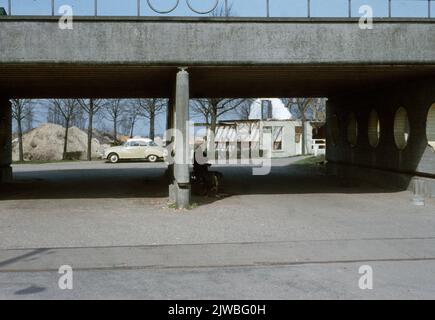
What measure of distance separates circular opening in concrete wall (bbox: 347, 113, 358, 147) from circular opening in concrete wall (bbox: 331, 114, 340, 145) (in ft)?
4.48

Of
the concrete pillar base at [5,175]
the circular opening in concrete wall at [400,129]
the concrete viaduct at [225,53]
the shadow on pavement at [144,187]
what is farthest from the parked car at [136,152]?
the circular opening in concrete wall at [400,129]

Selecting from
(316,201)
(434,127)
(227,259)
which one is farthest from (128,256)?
(434,127)

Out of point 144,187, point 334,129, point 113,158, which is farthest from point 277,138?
point 144,187

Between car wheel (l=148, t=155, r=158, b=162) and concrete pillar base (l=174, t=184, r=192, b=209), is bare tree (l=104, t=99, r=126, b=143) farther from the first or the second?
concrete pillar base (l=174, t=184, r=192, b=209)

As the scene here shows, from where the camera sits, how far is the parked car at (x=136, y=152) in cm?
3812

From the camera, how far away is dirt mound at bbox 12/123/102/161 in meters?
44.9

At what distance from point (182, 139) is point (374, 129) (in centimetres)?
927

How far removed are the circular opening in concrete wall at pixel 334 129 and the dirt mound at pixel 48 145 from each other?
26379 mm

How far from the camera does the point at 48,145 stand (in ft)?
149

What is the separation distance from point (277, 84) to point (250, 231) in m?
8.83

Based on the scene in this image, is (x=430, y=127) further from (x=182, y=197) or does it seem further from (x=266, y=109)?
(x=266, y=109)

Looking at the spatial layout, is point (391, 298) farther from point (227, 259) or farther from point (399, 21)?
point (399, 21)

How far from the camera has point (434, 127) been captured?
50.5 feet

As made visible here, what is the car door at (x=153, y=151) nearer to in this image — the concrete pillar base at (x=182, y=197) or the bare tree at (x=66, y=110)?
the bare tree at (x=66, y=110)
